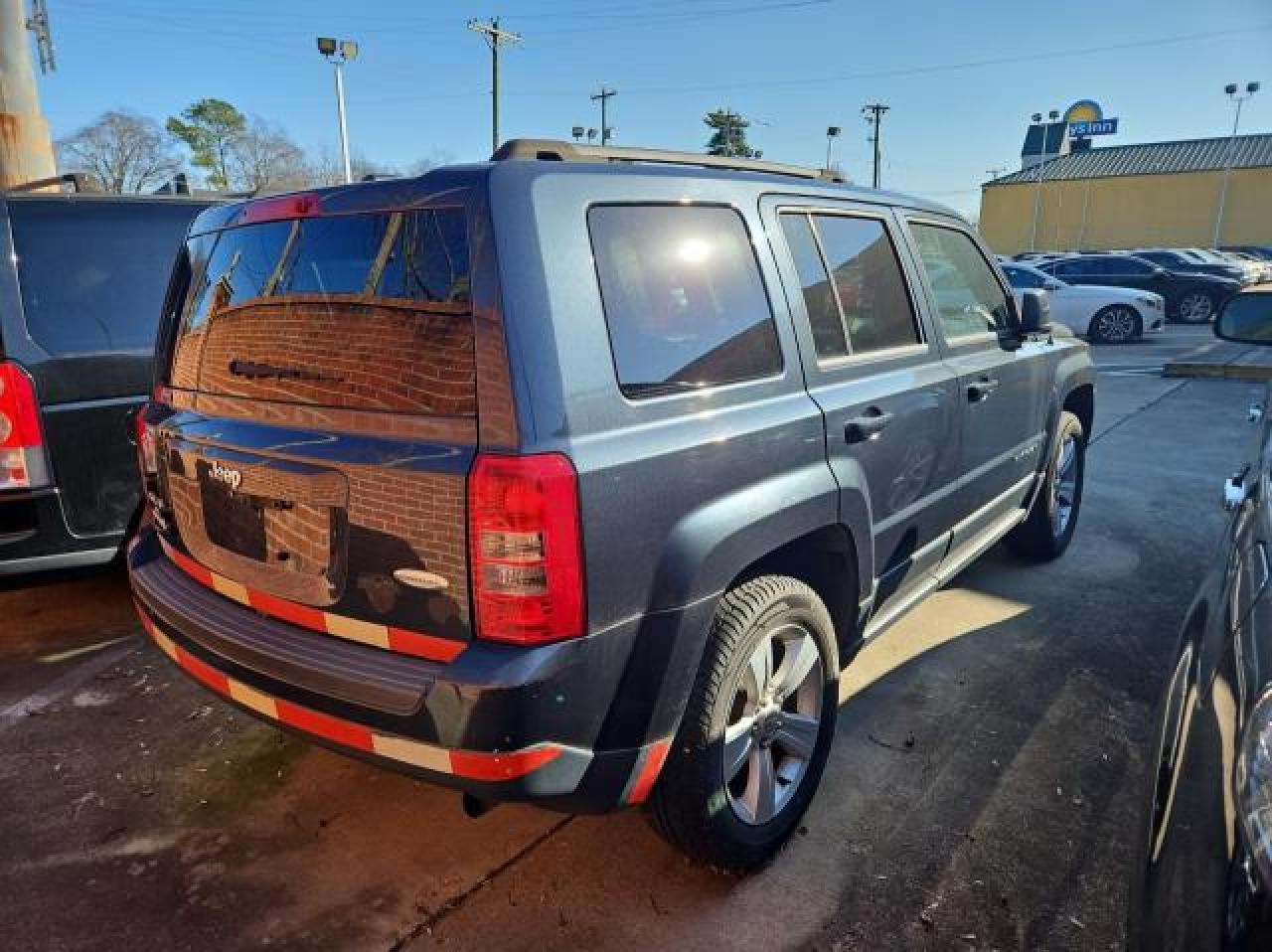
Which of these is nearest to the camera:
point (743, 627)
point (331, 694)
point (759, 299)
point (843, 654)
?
point (331, 694)

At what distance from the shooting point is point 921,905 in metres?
2.24

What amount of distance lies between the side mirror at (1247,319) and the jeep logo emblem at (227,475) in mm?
3809

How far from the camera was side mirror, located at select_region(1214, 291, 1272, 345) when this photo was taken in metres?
3.47

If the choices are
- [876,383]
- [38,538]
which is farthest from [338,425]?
[38,538]

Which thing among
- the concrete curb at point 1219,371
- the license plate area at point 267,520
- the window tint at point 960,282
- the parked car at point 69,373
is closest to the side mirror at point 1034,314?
the window tint at point 960,282

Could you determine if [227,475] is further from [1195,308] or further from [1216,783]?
[1195,308]

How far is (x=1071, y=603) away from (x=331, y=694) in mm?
3695

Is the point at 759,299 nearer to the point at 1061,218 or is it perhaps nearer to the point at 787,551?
the point at 787,551

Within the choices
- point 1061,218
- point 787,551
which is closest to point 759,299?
point 787,551

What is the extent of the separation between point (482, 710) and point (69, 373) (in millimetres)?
2730

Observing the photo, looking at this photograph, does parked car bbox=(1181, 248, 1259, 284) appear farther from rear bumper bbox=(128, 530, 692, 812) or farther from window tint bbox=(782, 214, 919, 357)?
rear bumper bbox=(128, 530, 692, 812)

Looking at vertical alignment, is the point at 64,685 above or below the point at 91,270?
below

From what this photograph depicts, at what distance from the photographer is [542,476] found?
1.67m

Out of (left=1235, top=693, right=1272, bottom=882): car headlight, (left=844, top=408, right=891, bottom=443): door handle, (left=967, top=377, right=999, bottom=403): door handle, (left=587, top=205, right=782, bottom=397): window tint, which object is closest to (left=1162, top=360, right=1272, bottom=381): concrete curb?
(left=967, top=377, right=999, bottom=403): door handle
